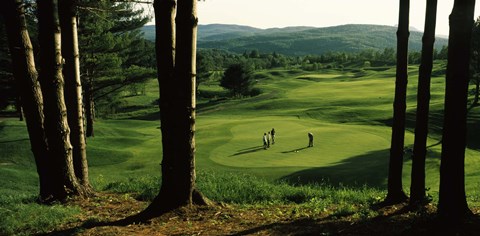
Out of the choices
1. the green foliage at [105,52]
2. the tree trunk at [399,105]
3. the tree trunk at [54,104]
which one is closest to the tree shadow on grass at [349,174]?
the tree trunk at [399,105]

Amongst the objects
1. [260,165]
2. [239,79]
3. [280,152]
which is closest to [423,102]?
[260,165]

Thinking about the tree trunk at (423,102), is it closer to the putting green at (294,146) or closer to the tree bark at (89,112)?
the putting green at (294,146)

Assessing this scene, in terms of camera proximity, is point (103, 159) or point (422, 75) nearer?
point (422, 75)

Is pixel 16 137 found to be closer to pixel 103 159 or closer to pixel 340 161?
pixel 103 159

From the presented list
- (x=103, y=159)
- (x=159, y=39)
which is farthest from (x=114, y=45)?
(x=159, y=39)

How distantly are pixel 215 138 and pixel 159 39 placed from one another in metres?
26.0

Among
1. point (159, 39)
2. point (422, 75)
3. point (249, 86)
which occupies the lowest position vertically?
point (249, 86)

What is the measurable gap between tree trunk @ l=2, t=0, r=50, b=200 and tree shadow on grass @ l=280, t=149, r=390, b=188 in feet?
35.6

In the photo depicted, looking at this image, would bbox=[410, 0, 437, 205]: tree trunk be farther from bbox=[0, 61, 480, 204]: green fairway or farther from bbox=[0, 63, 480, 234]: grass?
bbox=[0, 61, 480, 204]: green fairway

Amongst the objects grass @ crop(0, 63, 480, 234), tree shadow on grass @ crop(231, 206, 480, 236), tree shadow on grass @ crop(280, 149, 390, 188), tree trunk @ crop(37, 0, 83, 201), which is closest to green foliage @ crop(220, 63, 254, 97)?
grass @ crop(0, 63, 480, 234)

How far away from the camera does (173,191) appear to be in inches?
303

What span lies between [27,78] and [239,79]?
3141 inches

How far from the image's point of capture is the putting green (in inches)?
943

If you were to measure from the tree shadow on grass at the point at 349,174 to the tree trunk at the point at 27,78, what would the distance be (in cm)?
1084
